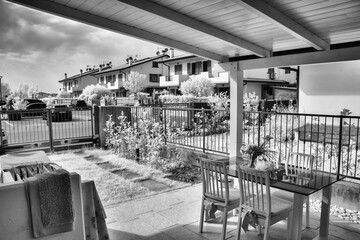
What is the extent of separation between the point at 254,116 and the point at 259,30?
7.75 m

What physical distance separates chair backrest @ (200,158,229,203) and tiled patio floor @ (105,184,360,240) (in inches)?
19.0

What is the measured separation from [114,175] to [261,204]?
3585mm

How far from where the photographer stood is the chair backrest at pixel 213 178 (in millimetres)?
3084

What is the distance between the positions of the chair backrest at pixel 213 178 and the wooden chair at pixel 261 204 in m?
0.21

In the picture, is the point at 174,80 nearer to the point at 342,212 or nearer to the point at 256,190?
the point at 342,212

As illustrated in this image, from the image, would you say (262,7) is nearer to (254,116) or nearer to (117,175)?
(117,175)

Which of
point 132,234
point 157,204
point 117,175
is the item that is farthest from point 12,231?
point 117,175

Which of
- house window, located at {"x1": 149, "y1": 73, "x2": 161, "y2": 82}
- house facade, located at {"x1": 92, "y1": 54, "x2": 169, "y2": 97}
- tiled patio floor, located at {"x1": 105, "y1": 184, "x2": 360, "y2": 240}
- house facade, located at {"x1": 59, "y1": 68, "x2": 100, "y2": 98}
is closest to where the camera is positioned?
tiled patio floor, located at {"x1": 105, "y1": 184, "x2": 360, "y2": 240}

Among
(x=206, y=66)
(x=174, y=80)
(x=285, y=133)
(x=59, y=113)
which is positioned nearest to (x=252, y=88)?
(x=206, y=66)

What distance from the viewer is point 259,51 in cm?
456

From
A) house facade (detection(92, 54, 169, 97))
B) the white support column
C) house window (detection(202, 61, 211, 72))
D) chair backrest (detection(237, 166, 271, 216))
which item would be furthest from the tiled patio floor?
house facade (detection(92, 54, 169, 97))

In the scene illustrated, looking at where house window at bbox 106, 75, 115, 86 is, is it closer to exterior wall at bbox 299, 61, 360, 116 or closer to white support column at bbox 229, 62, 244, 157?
exterior wall at bbox 299, 61, 360, 116

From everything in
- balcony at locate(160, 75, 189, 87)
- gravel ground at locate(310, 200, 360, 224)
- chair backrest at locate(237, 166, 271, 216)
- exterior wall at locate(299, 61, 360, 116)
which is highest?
balcony at locate(160, 75, 189, 87)

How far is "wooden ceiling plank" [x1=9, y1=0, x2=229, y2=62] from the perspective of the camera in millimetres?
3154
